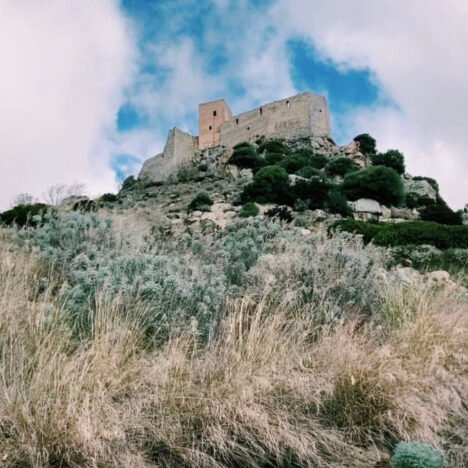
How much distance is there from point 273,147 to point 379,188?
63.5 feet

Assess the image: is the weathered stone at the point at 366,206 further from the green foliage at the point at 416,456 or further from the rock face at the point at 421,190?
the green foliage at the point at 416,456

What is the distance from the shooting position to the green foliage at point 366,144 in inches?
1476

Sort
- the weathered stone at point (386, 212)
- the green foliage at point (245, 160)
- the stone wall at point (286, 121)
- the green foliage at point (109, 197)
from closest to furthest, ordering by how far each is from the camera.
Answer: the weathered stone at point (386, 212) → the green foliage at point (109, 197) → the green foliage at point (245, 160) → the stone wall at point (286, 121)

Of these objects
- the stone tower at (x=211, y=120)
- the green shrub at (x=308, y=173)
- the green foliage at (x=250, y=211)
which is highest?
the stone tower at (x=211, y=120)

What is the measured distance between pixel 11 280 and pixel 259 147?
3776 cm

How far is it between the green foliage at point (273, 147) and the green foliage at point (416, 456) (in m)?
36.3

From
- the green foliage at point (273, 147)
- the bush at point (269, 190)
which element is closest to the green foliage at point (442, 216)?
the bush at point (269, 190)

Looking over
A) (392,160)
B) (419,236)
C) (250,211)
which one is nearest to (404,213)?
(250,211)

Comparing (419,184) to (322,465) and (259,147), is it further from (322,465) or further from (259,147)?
(322,465)

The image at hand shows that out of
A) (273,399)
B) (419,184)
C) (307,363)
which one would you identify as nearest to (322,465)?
(273,399)

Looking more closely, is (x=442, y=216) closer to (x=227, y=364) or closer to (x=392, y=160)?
(x=392, y=160)

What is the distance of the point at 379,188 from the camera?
20.5 meters

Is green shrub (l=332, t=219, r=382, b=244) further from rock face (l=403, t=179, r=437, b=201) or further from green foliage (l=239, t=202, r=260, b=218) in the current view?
rock face (l=403, t=179, r=437, b=201)

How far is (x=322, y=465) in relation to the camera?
2436 mm
